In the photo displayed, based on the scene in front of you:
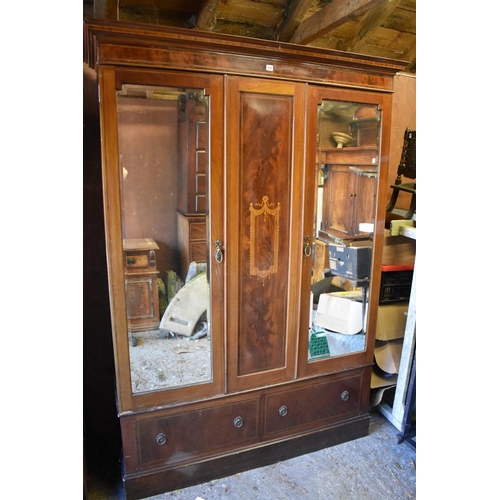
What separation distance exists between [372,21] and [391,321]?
6.01 feet

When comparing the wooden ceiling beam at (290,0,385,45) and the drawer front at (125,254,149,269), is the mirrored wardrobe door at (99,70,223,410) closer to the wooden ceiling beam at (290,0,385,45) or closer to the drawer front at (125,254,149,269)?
the drawer front at (125,254,149,269)

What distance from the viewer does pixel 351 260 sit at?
6.66 ft

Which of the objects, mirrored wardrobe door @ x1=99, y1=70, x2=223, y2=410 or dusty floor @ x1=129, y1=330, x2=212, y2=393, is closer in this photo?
mirrored wardrobe door @ x1=99, y1=70, x2=223, y2=410

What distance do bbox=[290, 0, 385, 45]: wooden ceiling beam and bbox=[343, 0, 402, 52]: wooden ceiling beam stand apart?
14.8 inches

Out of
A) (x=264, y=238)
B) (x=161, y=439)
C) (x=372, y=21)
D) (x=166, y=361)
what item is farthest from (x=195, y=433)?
(x=372, y=21)

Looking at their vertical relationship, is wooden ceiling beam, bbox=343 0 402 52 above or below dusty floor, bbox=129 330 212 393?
above

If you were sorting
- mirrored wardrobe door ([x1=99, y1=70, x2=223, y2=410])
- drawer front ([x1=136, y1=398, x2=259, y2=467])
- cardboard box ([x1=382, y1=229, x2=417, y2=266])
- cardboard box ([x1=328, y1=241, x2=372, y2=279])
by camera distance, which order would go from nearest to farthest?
mirrored wardrobe door ([x1=99, y1=70, x2=223, y2=410])
drawer front ([x1=136, y1=398, x2=259, y2=467])
cardboard box ([x1=328, y1=241, x2=372, y2=279])
cardboard box ([x1=382, y1=229, x2=417, y2=266])

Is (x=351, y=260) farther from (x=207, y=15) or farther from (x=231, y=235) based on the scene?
A: (x=207, y=15)

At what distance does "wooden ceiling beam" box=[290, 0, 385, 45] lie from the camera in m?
1.87

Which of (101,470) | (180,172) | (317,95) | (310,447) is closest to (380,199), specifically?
(317,95)

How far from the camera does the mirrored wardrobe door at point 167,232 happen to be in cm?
155

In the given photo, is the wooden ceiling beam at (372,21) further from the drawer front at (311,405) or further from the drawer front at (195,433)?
the drawer front at (195,433)

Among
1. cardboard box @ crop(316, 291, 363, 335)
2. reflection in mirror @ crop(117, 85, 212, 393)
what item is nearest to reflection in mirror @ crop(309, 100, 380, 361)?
cardboard box @ crop(316, 291, 363, 335)

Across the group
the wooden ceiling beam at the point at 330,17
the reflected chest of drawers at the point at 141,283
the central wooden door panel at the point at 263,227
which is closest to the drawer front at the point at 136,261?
the reflected chest of drawers at the point at 141,283
